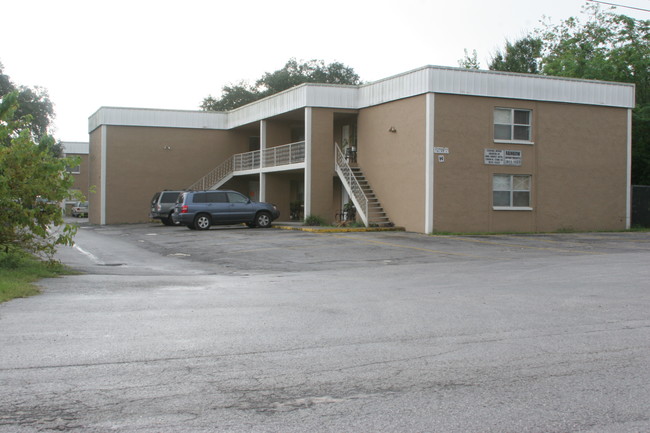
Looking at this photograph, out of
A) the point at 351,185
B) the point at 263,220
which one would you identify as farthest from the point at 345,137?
the point at 263,220

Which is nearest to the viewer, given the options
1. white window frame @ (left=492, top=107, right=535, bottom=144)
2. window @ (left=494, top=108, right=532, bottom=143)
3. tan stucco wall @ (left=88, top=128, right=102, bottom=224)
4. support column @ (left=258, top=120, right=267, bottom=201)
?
white window frame @ (left=492, top=107, right=535, bottom=144)

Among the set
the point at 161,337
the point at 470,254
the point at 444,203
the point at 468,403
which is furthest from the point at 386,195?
the point at 468,403

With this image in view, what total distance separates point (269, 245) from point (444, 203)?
7.44 metres

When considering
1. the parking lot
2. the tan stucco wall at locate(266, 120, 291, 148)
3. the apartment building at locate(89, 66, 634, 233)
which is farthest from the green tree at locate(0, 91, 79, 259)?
the tan stucco wall at locate(266, 120, 291, 148)

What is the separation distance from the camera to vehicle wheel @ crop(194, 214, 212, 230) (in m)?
27.6

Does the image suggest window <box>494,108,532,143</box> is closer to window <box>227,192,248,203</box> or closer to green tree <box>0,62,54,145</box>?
window <box>227,192,248,203</box>

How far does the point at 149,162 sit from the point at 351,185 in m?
14.8

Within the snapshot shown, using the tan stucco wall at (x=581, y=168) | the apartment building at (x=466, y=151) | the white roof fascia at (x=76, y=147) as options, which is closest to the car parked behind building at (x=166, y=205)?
the apartment building at (x=466, y=151)

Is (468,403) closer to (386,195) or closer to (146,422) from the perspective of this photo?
(146,422)

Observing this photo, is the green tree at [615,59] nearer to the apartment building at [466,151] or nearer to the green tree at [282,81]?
the apartment building at [466,151]

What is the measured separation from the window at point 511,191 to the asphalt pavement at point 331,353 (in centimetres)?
1241

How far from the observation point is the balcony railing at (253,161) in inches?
1216

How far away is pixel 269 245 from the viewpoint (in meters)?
20.3

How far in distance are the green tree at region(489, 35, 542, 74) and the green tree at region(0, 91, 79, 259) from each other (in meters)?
44.5
